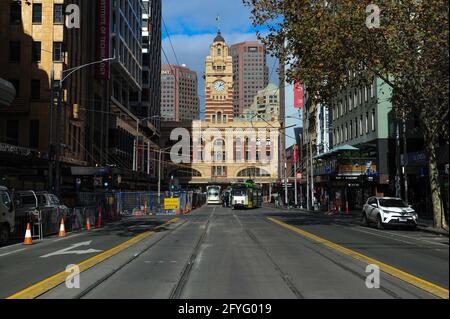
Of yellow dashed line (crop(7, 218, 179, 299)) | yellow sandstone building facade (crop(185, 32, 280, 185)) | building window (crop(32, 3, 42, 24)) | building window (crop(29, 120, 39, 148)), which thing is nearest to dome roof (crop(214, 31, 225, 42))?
yellow sandstone building facade (crop(185, 32, 280, 185))

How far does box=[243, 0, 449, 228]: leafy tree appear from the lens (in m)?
22.2

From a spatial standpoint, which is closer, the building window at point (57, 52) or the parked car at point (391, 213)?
the parked car at point (391, 213)

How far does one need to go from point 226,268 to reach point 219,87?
120 m

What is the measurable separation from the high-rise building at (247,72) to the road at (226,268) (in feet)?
287

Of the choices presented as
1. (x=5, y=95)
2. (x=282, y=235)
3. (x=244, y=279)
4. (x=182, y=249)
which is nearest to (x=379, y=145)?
(x=282, y=235)

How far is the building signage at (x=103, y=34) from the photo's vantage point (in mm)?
61469

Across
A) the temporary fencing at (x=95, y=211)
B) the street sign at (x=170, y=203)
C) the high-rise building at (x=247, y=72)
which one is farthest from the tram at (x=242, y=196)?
the high-rise building at (x=247, y=72)

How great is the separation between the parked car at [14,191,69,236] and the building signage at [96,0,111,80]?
39.9 metres

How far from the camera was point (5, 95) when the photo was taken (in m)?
30.4

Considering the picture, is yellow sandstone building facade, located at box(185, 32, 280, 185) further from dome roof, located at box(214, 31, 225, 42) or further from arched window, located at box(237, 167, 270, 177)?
dome roof, located at box(214, 31, 225, 42)

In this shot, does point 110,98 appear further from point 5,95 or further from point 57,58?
point 5,95

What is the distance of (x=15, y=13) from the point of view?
2034 inches

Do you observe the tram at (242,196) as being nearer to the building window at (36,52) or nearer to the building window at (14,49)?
the building window at (36,52)
